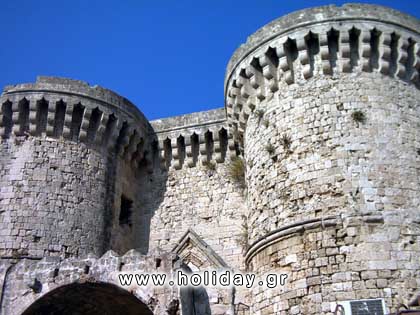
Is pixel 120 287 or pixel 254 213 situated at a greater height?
pixel 254 213

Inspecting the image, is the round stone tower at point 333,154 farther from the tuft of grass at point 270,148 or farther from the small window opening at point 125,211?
the small window opening at point 125,211

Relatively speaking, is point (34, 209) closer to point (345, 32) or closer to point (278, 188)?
point (278, 188)

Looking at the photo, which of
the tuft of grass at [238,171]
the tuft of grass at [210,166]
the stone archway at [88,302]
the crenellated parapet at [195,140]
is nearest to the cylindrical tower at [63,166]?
the crenellated parapet at [195,140]

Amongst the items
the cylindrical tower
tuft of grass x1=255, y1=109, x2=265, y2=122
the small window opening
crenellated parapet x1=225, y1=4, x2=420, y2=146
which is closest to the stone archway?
the cylindrical tower

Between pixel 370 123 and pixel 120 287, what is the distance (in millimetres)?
4844

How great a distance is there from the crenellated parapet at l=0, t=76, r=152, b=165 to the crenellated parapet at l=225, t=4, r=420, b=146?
376 centimetres

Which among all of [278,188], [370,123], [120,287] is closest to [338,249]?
[278,188]

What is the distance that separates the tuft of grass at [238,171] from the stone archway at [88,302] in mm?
3596

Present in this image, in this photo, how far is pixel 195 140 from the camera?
12.6m

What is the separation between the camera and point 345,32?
9.46 meters

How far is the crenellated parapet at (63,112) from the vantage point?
11648 millimetres

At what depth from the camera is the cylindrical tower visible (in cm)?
1073

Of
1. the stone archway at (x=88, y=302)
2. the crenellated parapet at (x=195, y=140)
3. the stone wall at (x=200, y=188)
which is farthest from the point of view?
the crenellated parapet at (x=195, y=140)

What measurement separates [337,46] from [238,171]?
11.9 ft
